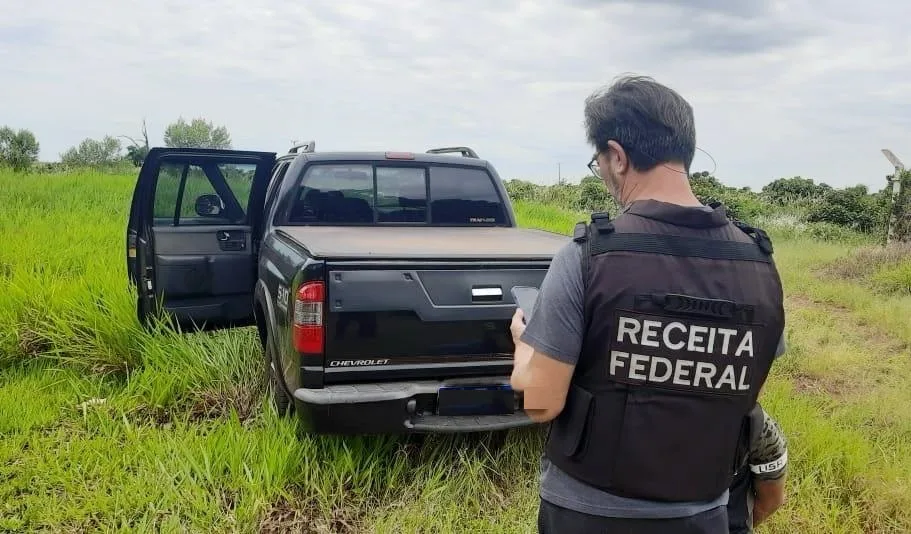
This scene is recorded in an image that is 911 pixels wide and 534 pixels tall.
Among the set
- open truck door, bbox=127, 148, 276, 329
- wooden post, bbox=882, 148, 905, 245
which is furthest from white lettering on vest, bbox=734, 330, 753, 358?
wooden post, bbox=882, 148, 905, 245

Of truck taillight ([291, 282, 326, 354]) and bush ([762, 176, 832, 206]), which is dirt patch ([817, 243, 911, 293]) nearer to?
truck taillight ([291, 282, 326, 354])

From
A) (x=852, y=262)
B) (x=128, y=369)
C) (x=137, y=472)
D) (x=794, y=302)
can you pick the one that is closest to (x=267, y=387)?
(x=137, y=472)

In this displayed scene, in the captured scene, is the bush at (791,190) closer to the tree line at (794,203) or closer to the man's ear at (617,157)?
the tree line at (794,203)

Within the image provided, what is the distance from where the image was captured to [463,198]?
5059 millimetres

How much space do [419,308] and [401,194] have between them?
1.91 metres

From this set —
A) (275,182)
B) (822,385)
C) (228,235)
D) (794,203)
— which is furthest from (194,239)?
(794,203)

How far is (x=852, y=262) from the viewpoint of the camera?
11.6 meters

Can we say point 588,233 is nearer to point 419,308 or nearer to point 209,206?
point 419,308

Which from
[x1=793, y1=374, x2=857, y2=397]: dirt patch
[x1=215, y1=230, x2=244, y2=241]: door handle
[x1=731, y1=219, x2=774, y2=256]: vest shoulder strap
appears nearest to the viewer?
[x1=731, y1=219, x2=774, y2=256]: vest shoulder strap

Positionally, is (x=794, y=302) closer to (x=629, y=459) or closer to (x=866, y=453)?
(x=866, y=453)

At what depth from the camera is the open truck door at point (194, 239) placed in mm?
4449

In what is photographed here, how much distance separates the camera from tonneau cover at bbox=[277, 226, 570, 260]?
10.5ft

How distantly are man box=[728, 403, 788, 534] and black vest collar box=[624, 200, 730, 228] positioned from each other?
2.14 ft

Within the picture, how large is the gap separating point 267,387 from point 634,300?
304 cm
